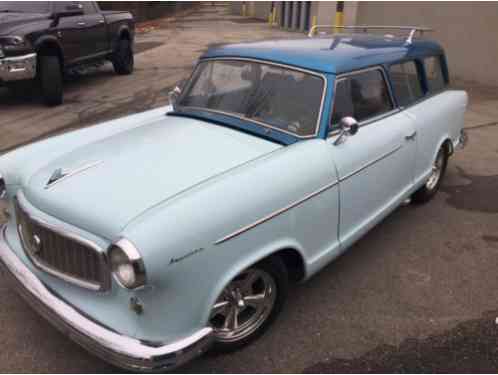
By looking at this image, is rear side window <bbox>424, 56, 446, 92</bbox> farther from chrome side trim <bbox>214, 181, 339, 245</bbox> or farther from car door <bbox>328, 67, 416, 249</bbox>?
chrome side trim <bbox>214, 181, 339, 245</bbox>

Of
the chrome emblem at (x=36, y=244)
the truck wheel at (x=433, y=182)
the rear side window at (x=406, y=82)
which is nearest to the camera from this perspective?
the chrome emblem at (x=36, y=244)

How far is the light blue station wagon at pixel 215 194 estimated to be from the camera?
2129 mm

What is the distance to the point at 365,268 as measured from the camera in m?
3.54

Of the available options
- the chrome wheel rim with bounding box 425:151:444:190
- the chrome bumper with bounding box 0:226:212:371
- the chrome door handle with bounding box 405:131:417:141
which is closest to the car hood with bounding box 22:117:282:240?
the chrome bumper with bounding box 0:226:212:371

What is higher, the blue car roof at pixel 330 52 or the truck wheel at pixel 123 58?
the blue car roof at pixel 330 52

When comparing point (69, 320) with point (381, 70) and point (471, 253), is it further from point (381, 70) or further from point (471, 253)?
point (471, 253)

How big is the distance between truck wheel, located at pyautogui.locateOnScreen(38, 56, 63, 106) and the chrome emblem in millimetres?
5960

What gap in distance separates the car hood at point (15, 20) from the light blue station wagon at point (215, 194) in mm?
4875

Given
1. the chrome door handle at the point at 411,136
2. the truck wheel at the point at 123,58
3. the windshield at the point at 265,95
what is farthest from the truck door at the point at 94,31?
the chrome door handle at the point at 411,136

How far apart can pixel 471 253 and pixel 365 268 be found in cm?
97

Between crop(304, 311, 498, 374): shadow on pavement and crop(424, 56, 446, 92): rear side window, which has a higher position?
crop(424, 56, 446, 92): rear side window

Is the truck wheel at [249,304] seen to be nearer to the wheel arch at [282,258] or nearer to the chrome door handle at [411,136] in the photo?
the wheel arch at [282,258]

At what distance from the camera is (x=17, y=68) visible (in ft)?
23.9

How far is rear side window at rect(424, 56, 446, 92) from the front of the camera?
14.2 ft
